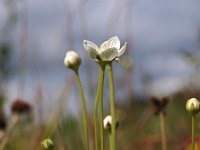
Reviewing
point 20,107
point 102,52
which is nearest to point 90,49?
point 102,52

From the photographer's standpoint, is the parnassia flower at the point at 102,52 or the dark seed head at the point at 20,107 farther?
the dark seed head at the point at 20,107

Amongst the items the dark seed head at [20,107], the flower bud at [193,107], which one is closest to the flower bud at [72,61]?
the flower bud at [193,107]

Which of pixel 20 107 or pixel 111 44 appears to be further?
pixel 20 107

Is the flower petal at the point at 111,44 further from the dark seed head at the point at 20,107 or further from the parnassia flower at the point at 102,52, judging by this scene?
the dark seed head at the point at 20,107

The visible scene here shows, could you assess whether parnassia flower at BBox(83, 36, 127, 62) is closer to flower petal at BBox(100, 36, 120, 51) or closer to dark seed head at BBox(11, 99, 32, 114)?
flower petal at BBox(100, 36, 120, 51)

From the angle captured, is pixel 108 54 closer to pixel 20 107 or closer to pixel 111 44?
pixel 111 44

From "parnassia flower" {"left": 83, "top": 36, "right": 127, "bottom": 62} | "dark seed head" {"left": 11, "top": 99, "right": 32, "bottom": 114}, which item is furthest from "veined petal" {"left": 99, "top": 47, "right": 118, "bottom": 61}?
"dark seed head" {"left": 11, "top": 99, "right": 32, "bottom": 114}

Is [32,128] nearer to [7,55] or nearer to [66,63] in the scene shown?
Answer: [7,55]

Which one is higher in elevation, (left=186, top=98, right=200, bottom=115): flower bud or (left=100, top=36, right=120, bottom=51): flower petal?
(left=100, top=36, right=120, bottom=51): flower petal

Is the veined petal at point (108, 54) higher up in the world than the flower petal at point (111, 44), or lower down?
lower down

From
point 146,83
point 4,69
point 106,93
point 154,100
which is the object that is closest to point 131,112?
point 106,93

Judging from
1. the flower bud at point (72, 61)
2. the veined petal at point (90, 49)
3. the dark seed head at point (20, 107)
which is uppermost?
the veined petal at point (90, 49)
